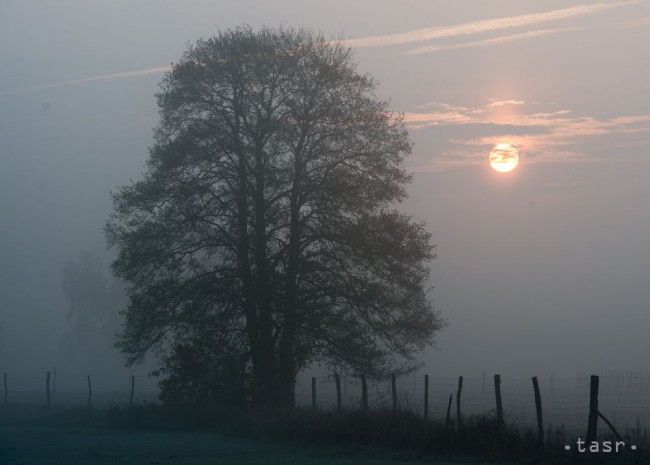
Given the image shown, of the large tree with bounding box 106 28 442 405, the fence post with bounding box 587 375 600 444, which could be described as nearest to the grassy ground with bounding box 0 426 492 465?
the fence post with bounding box 587 375 600 444

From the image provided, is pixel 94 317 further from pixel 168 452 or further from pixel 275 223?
pixel 168 452

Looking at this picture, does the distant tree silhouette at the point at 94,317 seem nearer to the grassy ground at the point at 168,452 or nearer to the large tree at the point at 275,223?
the large tree at the point at 275,223

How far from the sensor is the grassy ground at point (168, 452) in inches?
773

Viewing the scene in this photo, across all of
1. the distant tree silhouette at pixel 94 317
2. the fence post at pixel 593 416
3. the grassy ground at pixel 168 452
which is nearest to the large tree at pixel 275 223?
the grassy ground at pixel 168 452

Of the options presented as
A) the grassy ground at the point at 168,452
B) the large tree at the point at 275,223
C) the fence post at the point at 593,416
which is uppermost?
the large tree at the point at 275,223

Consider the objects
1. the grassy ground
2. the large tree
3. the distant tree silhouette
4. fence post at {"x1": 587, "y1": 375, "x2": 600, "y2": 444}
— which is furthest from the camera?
the distant tree silhouette

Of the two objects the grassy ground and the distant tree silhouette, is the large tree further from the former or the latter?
the distant tree silhouette

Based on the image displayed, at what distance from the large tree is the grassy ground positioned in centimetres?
702

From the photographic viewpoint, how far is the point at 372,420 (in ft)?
76.5

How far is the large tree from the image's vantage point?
3300cm

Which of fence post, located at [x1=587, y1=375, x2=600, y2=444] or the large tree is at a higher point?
the large tree

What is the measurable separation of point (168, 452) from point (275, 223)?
13686 mm

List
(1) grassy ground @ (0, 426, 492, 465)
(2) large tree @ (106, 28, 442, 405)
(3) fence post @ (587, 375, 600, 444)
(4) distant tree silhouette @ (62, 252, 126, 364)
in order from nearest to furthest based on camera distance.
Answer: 1. (3) fence post @ (587, 375, 600, 444)
2. (1) grassy ground @ (0, 426, 492, 465)
3. (2) large tree @ (106, 28, 442, 405)
4. (4) distant tree silhouette @ (62, 252, 126, 364)

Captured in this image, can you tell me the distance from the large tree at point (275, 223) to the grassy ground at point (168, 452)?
7017mm
